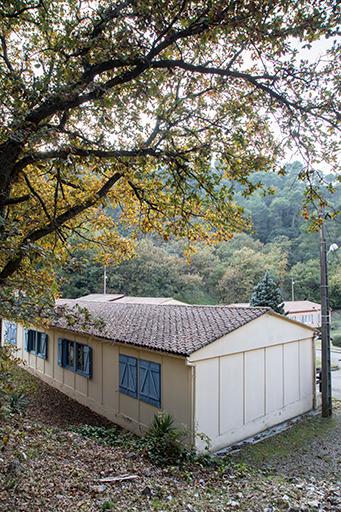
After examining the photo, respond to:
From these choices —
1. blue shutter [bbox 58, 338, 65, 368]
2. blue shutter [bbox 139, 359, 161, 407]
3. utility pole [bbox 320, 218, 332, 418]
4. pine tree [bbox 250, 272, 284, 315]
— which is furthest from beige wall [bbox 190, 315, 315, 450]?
pine tree [bbox 250, 272, 284, 315]

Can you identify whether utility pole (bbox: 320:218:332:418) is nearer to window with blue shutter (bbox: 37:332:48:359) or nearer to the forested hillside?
window with blue shutter (bbox: 37:332:48:359)

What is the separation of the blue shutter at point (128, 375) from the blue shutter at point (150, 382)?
30 centimetres

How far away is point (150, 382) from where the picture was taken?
8.23m

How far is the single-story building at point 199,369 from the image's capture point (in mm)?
7504

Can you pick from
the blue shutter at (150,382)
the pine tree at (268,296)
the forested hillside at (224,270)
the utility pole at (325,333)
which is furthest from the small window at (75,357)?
the forested hillside at (224,270)

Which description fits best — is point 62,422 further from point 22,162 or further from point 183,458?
point 22,162

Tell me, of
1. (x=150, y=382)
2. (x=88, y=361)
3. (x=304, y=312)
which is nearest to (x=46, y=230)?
(x=150, y=382)

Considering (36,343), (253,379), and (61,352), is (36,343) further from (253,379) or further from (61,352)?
(253,379)

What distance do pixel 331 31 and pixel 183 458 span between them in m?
6.29

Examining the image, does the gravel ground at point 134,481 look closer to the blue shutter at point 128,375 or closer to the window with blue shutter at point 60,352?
the blue shutter at point 128,375

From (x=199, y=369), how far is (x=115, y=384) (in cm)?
320

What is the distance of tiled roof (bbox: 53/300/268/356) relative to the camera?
25.8ft

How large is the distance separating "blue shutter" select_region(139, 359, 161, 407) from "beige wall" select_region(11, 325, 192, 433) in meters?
0.12

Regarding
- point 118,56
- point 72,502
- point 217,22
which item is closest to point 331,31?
point 217,22
